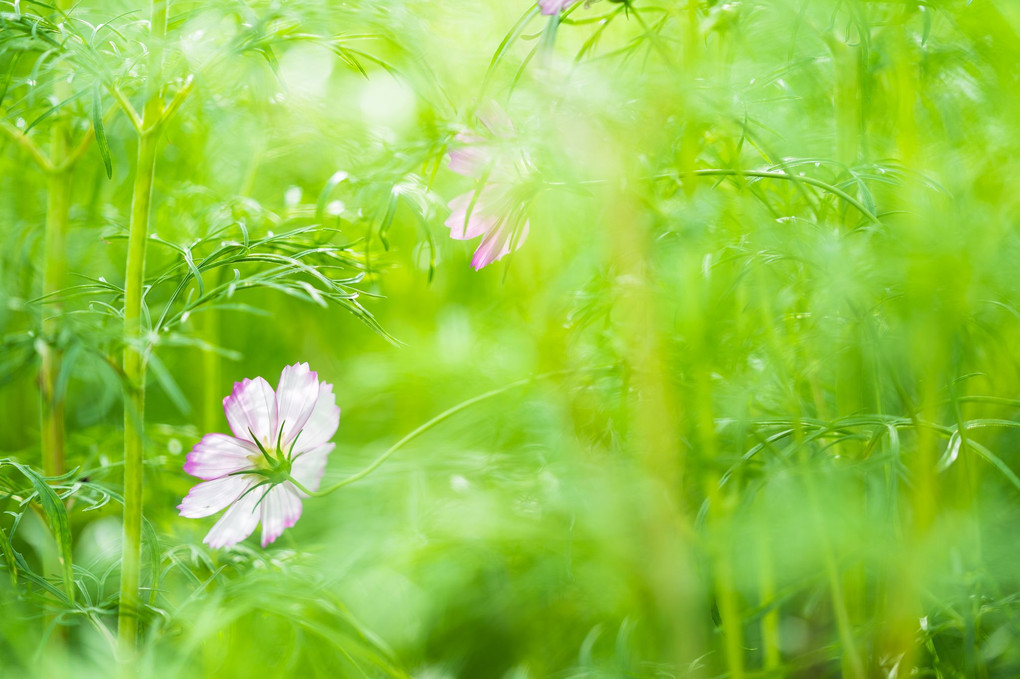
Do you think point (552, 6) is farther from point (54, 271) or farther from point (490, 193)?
point (54, 271)

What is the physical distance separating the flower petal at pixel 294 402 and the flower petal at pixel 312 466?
0.08ft

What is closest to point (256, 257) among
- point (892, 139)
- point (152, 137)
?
point (152, 137)

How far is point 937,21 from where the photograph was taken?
22.0 inches

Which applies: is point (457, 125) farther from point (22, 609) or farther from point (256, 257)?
point (22, 609)

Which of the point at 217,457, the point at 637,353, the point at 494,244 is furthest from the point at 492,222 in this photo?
the point at 217,457

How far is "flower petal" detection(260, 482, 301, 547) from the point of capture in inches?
20.1

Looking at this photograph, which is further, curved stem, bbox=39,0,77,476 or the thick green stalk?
curved stem, bbox=39,0,77,476

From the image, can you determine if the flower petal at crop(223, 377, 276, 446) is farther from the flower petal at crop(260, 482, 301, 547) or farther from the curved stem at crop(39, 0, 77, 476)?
the curved stem at crop(39, 0, 77, 476)

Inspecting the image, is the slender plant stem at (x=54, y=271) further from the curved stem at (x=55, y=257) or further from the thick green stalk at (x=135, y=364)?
the thick green stalk at (x=135, y=364)

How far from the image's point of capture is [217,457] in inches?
18.7

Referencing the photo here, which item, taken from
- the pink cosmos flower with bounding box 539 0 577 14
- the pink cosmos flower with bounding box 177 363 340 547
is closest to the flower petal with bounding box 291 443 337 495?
the pink cosmos flower with bounding box 177 363 340 547

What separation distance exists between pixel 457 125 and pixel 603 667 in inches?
14.5

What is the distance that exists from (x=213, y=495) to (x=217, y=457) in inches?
0.9

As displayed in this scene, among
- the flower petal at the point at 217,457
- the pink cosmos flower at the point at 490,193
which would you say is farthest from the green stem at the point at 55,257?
the pink cosmos flower at the point at 490,193
